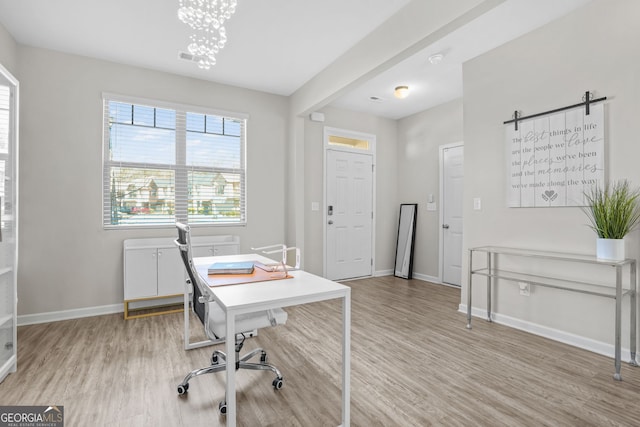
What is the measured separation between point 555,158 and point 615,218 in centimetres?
76

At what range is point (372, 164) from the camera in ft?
17.6

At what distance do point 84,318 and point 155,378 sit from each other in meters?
1.82

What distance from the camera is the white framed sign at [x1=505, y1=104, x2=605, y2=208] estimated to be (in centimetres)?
256

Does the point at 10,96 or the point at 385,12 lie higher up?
the point at 385,12

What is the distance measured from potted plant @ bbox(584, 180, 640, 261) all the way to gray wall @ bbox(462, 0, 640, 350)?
0.12 m

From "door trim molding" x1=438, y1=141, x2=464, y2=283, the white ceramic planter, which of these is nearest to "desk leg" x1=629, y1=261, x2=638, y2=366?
the white ceramic planter

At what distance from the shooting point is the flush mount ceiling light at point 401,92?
4.14 m

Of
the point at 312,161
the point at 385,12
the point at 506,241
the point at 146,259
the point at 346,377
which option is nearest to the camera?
the point at 346,377

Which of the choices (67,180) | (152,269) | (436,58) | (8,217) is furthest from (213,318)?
Answer: (436,58)

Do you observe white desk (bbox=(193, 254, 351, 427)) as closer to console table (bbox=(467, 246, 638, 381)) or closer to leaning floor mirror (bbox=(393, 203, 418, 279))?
console table (bbox=(467, 246, 638, 381))

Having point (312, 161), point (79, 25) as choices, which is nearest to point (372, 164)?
point (312, 161)

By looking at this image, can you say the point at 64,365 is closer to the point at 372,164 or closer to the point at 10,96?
the point at 10,96

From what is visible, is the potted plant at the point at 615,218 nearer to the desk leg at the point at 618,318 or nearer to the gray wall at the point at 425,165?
the desk leg at the point at 618,318

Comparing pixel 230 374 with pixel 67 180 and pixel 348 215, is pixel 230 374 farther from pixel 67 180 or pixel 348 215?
pixel 348 215
